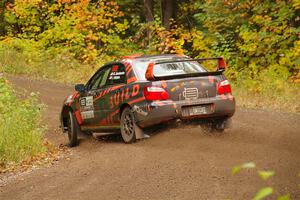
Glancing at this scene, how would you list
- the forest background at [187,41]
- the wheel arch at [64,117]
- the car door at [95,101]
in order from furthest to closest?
the forest background at [187,41]
the wheel arch at [64,117]
the car door at [95,101]

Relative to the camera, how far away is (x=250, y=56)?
81.5 ft

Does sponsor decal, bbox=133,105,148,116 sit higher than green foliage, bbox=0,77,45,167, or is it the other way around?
sponsor decal, bbox=133,105,148,116

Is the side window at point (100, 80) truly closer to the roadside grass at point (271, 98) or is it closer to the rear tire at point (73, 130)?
the rear tire at point (73, 130)

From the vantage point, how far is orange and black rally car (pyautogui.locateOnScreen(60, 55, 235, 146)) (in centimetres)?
1051

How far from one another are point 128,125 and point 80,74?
15.1 metres

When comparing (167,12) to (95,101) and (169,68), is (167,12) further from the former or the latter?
(169,68)

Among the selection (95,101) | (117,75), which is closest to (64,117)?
(95,101)

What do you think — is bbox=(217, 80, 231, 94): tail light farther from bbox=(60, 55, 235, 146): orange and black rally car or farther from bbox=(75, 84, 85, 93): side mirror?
bbox=(75, 84, 85, 93): side mirror

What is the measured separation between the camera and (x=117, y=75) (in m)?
11.8

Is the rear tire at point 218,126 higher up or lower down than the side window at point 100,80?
lower down

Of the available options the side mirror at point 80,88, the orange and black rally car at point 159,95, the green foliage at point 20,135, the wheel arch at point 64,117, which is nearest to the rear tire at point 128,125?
the orange and black rally car at point 159,95

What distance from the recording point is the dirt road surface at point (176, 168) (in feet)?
24.0

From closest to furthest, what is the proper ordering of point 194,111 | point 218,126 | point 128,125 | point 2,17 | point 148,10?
point 194,111
point 128,125
point 218,126
point 148,10
point 2,17

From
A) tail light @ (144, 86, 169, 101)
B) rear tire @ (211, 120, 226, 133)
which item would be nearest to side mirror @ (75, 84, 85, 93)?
tail light @ (144, 86, 169, 101)
